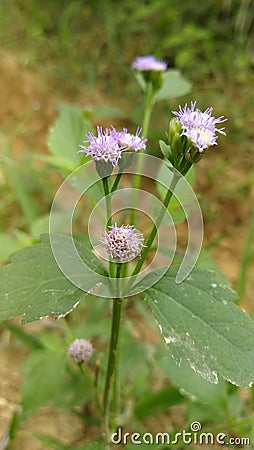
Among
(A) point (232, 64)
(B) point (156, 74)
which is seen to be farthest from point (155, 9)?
(B) point (156, 74)

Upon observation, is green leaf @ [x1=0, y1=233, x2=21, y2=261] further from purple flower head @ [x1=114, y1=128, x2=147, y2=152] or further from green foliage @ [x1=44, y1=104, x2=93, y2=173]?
purple flower head @ [x1=114, y1=128, x2=147, y2=152]

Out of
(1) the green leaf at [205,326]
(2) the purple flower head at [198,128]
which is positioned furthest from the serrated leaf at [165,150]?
(1) the green leaf at [205,326]

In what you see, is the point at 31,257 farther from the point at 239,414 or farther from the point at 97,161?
the point at 239,414

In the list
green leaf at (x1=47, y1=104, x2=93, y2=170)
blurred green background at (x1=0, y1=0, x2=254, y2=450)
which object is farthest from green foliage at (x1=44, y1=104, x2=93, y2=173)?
blurred green background at (x1=0, y1=0, x2=254, y2=450)

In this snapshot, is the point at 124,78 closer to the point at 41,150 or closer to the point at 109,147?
the point at 41,150

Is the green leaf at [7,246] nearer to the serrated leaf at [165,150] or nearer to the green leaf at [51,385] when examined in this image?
the green leaf at [51,385]

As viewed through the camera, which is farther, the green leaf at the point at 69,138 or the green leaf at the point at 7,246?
the green leaf at the point at 7,246

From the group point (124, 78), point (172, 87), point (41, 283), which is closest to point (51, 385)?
point (41, 283)

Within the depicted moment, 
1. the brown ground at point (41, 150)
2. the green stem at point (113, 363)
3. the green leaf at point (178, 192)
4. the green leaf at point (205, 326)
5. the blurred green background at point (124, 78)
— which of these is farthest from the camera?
the blurred green background at point (124, 78)

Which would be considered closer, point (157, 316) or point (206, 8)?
point (157, 316)
